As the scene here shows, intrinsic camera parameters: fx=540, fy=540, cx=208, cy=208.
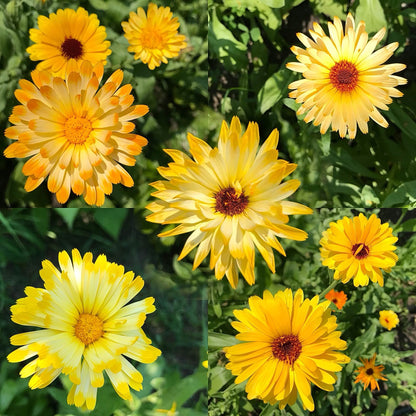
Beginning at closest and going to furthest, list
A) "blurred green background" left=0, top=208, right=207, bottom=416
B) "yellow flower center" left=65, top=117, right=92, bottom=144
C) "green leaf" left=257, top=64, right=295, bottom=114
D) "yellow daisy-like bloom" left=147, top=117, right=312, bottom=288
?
"yellow daisy-like bloom" left=147, top=117, right=312, bottom=288 < "yellow flower center" left=65, top=117, right=92, bottom=144 < "blurred green background" left=0, top=208, right=207, bottom=416 < "green leaf" left=257, top=64, right=295, bottom=114

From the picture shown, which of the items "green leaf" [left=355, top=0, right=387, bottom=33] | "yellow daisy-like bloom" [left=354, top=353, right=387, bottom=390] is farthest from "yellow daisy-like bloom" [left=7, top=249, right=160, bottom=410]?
"green leaf" [left=355, top=0, right=387, bottom=33]

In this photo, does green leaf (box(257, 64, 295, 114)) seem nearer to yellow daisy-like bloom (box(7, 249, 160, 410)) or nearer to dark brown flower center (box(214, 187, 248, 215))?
dark brown flower center (box(214, 187, 248, 215))

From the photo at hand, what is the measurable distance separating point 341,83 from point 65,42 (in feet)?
2.25

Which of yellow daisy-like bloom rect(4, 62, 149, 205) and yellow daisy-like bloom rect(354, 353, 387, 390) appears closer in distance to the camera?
yellow daisy-like bloom rect(4, 62, 149, 205)

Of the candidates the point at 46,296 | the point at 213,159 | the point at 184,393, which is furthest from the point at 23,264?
the point at 213,159

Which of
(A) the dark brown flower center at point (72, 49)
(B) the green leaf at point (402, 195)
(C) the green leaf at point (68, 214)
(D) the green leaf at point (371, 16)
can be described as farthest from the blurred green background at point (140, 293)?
(D) the green leaf at point (371, 16)

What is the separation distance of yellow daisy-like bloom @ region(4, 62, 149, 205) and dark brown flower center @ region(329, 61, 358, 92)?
1.49 ft

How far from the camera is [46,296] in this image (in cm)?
115

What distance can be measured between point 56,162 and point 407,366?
112 cm

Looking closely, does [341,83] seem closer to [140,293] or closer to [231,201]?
[231,201]

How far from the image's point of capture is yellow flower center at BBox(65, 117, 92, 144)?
1163 millimetres

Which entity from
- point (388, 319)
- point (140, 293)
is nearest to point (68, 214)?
point (140, 293)

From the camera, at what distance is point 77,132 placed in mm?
1170

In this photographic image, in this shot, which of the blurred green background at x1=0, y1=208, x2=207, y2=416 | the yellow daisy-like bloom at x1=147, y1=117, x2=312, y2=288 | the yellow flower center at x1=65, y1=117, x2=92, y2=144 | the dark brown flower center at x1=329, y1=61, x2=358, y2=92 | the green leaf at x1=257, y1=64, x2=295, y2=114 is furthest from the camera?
the green leaf at x1=257, y1=64, x2=295, y2=114
